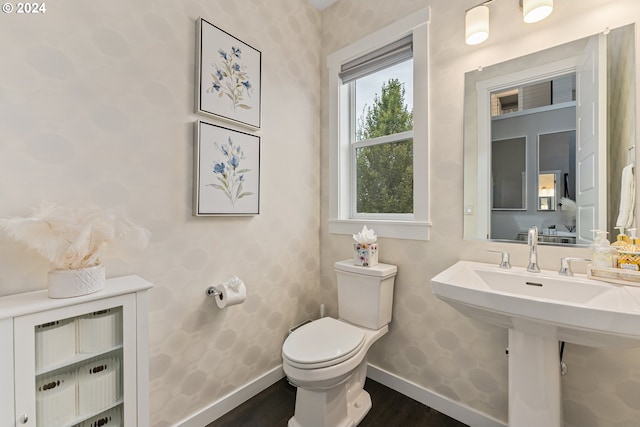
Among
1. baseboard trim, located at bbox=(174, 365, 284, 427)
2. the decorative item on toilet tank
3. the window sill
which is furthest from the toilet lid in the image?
the window sill

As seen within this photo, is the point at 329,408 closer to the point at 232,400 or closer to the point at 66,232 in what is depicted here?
the point at 232,400

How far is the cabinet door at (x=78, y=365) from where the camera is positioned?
2.79ft

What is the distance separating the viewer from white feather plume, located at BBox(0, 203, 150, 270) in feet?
2.96

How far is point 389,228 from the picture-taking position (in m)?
1.85

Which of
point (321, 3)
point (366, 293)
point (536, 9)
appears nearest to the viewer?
point (536, 9)

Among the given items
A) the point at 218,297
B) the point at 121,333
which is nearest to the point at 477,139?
the point at 218,297

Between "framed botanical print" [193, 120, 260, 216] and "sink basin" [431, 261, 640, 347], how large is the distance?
3.64 ft

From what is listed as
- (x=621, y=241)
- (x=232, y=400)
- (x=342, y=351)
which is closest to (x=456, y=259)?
(x=621, y=241)

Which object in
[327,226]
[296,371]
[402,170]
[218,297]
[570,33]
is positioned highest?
[570,33]

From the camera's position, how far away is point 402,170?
6.38ft

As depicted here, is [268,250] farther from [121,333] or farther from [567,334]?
[567,334]

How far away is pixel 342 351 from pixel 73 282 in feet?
3.63

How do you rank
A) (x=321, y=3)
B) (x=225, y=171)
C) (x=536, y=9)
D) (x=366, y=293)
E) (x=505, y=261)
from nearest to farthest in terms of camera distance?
(x=536, y=9) → (x=505, y=261) → (x=225, y=171) → (x=366, y=293) → (x=321, y=3)

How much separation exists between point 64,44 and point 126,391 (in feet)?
4.34
